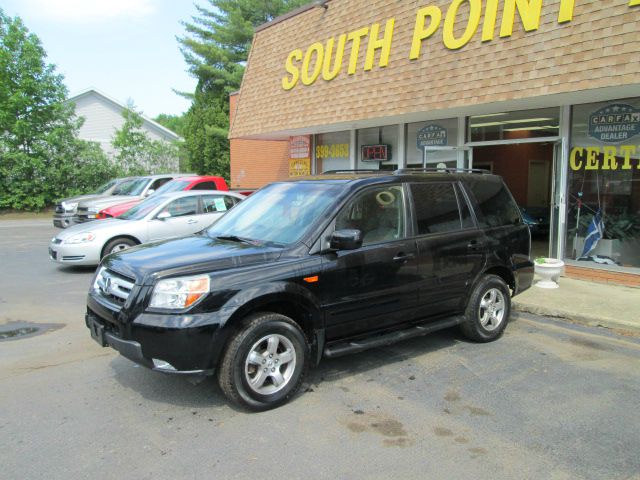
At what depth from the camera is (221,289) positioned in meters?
3.81

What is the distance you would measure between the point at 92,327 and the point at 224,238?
1345mm

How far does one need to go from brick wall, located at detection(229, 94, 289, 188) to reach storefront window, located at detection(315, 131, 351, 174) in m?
3.87

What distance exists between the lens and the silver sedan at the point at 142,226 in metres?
9.48

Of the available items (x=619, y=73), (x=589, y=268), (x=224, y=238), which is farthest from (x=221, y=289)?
(x=589, y=268)

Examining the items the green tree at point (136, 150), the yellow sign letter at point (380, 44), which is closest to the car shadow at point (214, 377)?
the yellow sign letter at point (380, 44)

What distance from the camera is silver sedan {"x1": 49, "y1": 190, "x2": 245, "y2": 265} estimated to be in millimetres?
9477

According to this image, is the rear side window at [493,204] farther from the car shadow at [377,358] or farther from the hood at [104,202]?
the hood at [104,202]

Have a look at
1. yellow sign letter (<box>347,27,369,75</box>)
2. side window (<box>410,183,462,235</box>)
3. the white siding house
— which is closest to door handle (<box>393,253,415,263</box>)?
Result: side window (<box>410,183,462,235</box>)

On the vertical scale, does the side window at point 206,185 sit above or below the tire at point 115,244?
above

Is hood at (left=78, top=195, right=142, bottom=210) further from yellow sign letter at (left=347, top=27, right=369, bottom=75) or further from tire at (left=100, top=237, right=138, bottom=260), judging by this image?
yellow sign letter at (left=347, top=27, right=369, bottom=75)

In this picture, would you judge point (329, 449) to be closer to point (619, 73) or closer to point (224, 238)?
point (224, 238)

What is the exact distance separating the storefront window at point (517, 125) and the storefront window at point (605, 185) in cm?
43

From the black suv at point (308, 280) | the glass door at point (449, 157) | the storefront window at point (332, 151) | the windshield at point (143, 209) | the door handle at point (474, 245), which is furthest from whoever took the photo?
the storefront window at point (332, 151)

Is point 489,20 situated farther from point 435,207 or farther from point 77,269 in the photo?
point 77,269
